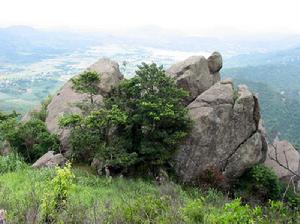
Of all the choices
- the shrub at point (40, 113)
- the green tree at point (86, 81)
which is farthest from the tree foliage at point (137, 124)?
the shrub at point (40, 113)

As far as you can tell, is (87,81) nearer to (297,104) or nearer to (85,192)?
(85,192)

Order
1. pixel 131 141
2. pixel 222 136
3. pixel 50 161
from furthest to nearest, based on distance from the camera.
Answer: pixel 222 136, pixel 131 141, pixel 50 161

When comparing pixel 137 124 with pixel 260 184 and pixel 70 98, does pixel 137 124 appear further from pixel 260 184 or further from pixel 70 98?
pixel 260 184

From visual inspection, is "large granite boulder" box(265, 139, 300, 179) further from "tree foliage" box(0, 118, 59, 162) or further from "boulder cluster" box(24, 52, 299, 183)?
"tree foliage" box(0, 118, 59, 162)

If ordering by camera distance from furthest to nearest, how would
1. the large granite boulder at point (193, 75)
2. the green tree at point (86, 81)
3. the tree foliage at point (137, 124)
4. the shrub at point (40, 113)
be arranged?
1. the shrub at point (40, 113)
2. the large granite boulder at point (193, 75)
3. the green tree at point (86, 81)
4. the tree foliage at point (137, 124)

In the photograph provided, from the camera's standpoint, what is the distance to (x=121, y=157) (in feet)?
60.3

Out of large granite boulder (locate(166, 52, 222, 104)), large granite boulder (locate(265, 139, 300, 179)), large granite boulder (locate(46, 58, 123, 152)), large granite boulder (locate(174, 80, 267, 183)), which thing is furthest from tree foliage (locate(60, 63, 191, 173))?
large granite boulder (locate(265, 139, 300, 179))

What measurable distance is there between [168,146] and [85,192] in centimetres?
760

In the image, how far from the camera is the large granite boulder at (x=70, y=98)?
72.6 feet

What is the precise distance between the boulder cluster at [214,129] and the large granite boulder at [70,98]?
5 cm

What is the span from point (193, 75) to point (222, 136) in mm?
4266

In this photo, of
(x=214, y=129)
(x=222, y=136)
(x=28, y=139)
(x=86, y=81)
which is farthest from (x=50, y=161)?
(x=222, y=136)

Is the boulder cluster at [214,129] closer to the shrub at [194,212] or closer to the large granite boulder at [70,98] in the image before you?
the large granite boulder at [70,98]

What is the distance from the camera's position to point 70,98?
2461 centimetres
